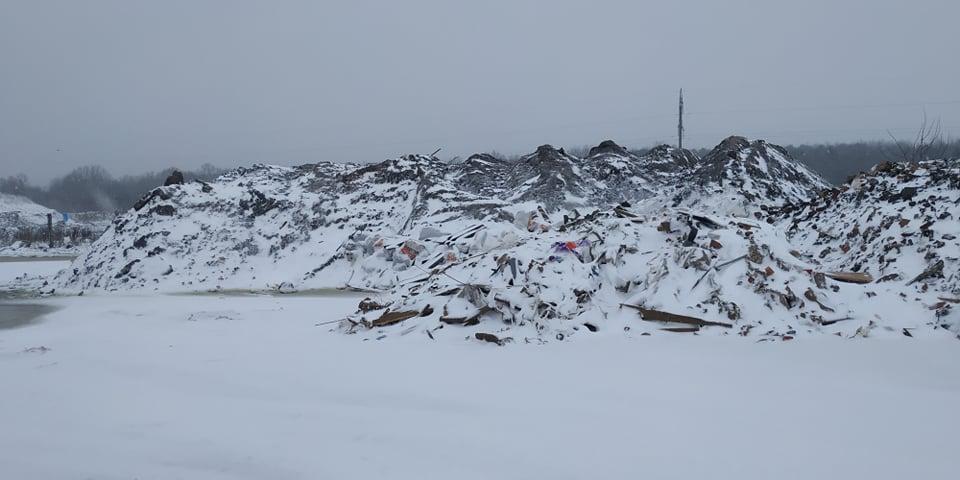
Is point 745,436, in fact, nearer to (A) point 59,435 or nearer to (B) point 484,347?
(B) point 484,347

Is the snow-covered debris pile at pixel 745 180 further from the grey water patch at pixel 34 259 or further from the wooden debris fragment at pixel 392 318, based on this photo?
the grey water patch at pixel 34 259

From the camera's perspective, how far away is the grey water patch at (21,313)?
8446 millimetres

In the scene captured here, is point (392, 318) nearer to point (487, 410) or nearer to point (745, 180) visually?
point (487, 410)

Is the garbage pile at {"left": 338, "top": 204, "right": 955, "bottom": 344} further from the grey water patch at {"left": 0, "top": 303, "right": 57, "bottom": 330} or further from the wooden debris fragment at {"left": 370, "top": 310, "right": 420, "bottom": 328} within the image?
the grey water patch at {"left": 0, "top": 303, "right": 57, "bottom": 330}

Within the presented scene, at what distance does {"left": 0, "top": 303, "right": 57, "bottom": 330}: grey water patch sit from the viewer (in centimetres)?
845

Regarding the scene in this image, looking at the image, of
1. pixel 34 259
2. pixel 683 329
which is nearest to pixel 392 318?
pixel 683 329

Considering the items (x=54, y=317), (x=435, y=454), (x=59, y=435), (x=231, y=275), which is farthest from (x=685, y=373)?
(x=231, y=275)

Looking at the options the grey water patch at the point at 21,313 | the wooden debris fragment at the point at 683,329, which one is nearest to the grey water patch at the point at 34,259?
the grey water patch at the point at 21,313

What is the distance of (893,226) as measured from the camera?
769cm

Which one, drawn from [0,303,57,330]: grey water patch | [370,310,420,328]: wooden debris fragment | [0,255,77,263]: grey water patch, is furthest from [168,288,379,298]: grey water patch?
[0,255,77,263]: grey water patch

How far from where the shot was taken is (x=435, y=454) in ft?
9.23

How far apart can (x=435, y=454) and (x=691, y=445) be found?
140 cm

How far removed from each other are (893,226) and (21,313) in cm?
1509

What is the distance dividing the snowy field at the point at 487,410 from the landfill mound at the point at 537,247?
0.58 meters
